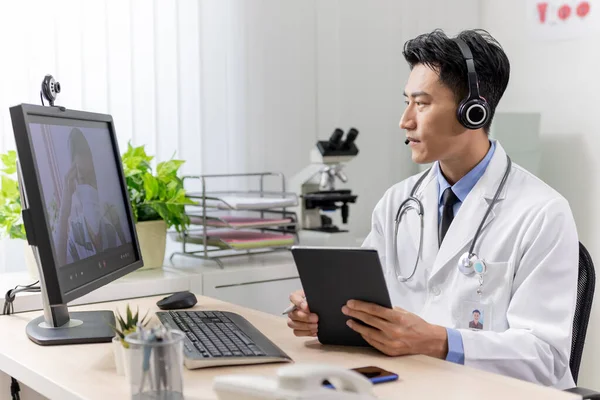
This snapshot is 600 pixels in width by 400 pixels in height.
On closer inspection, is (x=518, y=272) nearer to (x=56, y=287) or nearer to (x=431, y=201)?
(x=431, y=201)

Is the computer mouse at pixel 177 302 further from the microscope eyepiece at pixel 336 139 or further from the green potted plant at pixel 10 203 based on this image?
the microscope eyepiece at pixel 336 139

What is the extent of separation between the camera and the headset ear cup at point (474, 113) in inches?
69.7

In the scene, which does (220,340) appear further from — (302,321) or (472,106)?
(472,106)

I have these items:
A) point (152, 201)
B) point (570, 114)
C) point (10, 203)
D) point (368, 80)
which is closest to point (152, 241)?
point (152, 201)

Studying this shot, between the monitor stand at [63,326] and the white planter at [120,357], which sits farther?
the monitor stand at [63,326]

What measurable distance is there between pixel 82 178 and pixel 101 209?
0.10 m

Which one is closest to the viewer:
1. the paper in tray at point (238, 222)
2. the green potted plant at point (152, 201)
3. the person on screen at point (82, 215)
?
the person on screen at point (82, 215)

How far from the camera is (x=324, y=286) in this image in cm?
150

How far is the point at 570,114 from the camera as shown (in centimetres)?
311

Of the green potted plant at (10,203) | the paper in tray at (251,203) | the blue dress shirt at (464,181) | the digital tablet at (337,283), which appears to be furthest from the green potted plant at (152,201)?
the digital tablet at (337,283)

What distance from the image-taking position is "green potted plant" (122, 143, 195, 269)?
2299mm

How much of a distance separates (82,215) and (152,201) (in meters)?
0.72

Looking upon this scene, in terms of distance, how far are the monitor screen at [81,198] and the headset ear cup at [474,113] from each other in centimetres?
81

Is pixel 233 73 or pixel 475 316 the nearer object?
pixel 475 316
